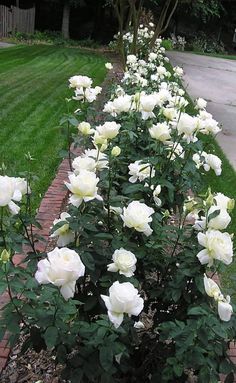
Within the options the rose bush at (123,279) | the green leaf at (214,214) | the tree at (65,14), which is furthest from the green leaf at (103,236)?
the tree at (65,14)

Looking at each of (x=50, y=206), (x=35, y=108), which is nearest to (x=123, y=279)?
(x=50, y=206)

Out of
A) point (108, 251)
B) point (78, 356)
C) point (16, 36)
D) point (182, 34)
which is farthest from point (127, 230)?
point (182, 34)

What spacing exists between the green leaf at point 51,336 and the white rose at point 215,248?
0.53 metres

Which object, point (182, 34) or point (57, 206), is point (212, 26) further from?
point (57, 206)

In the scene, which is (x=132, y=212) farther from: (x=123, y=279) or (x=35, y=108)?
(x=35, y=108)

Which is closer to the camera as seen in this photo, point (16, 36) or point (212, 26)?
point (16, 36)

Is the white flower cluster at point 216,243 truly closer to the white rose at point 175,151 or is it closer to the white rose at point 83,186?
the white rose at point 83,186

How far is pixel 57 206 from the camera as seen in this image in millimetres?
4215

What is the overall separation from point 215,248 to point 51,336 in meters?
0.59

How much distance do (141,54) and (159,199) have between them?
36.0ft

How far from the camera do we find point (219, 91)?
12859 millimetres

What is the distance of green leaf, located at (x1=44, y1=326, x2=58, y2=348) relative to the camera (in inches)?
63.9

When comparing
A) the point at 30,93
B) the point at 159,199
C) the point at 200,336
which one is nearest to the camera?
the point at 200,336

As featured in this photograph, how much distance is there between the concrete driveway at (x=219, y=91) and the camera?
809 cm
